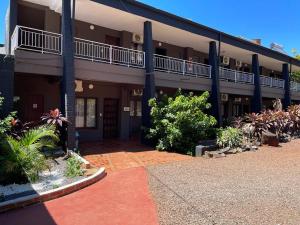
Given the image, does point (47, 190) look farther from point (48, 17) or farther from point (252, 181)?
point (48, 17)

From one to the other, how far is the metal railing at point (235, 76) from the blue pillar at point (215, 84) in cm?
145

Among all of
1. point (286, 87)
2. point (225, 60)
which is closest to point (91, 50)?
point (225, 60)

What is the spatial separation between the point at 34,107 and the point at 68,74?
11.1 ft

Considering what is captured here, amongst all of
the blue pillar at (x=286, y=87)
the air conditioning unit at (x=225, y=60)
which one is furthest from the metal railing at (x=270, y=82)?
the air conditioning unit at (x=225, y=60)

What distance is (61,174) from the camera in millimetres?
8773

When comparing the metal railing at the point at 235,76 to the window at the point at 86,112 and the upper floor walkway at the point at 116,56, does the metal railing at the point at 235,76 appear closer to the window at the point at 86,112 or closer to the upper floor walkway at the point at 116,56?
the upper floor walkway at the point at 116,56

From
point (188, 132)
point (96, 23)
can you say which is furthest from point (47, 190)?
point (96, 23)

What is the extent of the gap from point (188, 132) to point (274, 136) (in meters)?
5.18

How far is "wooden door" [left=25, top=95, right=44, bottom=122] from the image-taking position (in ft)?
47.2

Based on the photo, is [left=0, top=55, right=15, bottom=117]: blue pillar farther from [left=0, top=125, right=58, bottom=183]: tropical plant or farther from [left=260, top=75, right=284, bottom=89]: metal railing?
[left=260, top=75, right=284, bottom=89]: metal railing

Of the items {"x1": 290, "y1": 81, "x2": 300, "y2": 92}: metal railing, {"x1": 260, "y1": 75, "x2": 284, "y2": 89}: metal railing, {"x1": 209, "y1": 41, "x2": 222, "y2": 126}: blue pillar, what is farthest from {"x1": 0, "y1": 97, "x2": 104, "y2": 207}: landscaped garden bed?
{"x1": 290, "y1": 81, "x2": 300, "y2": 92}: metal railing

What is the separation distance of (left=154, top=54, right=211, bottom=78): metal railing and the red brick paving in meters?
10.4

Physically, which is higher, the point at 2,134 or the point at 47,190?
the point at 2,134

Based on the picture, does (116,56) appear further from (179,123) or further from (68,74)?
(179,123)
